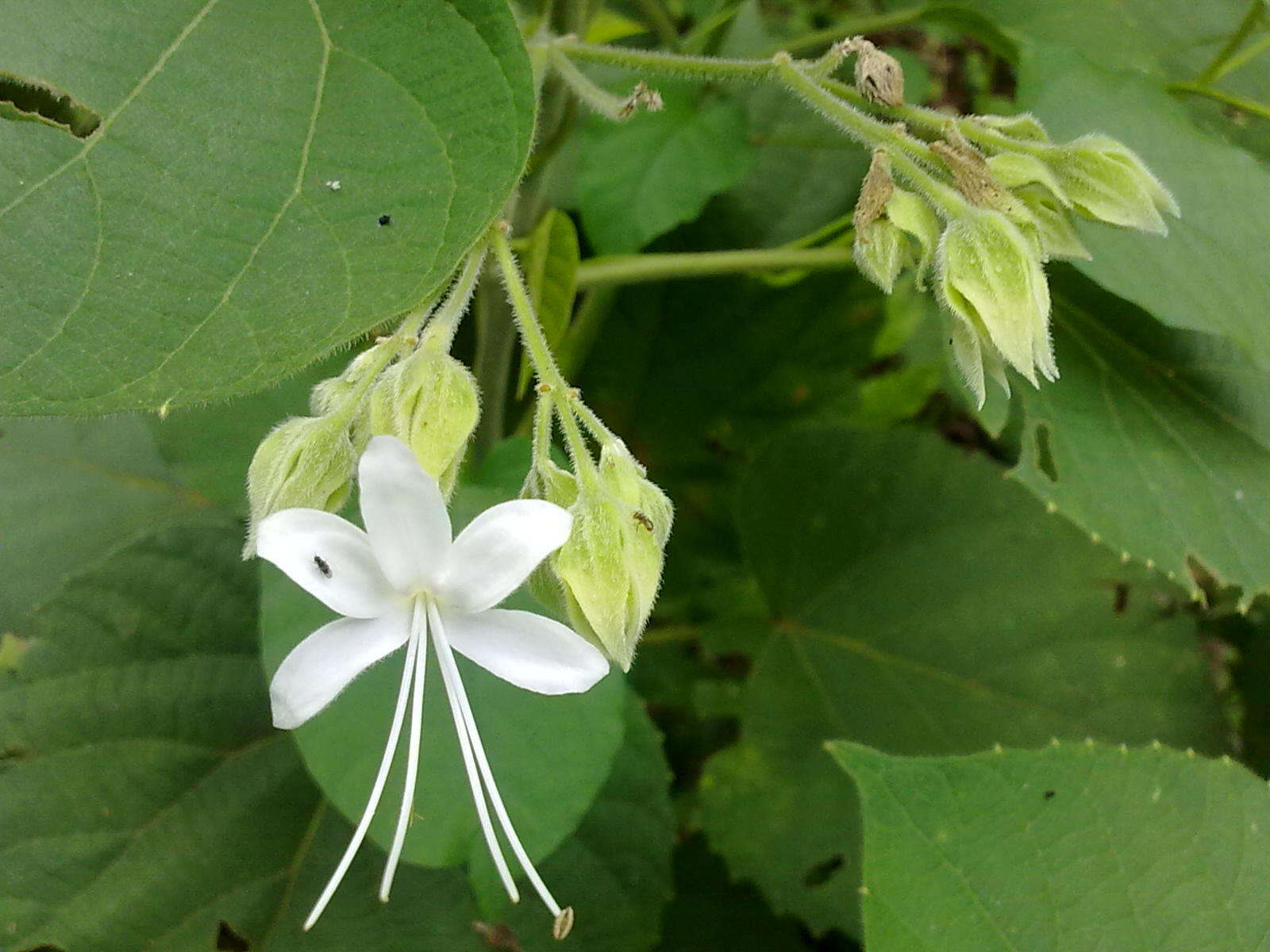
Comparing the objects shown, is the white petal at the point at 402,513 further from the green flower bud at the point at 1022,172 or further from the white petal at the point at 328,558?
the green flower bud at the point at 1022,172

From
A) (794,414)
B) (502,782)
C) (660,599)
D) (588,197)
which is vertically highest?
(588,197)

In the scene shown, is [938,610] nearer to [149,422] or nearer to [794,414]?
[794,414]

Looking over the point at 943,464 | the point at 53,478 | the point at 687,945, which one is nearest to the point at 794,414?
the point at 943,464

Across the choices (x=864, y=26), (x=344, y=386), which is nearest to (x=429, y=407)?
(x=344, y=386)

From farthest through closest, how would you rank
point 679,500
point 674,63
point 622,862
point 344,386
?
1. point 679,500
2. point 622,862
3. point 674,63
4. point 344,386

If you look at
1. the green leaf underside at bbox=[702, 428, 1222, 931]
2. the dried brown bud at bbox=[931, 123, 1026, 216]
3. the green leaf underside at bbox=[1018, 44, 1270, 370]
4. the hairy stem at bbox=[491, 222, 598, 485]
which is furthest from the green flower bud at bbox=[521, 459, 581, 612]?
the green leaf underside at bbox=[702, 428, 1222, 931]

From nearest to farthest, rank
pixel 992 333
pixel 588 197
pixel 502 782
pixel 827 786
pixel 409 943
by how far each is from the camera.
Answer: pixel 992 333, pixel 502 782, pixel 409 943, pixel 588 197, pixel 827 786

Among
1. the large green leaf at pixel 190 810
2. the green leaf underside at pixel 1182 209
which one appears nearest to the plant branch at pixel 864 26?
the green leaf underside at pixel 1182 209

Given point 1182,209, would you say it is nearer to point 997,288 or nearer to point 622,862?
point 997,288
